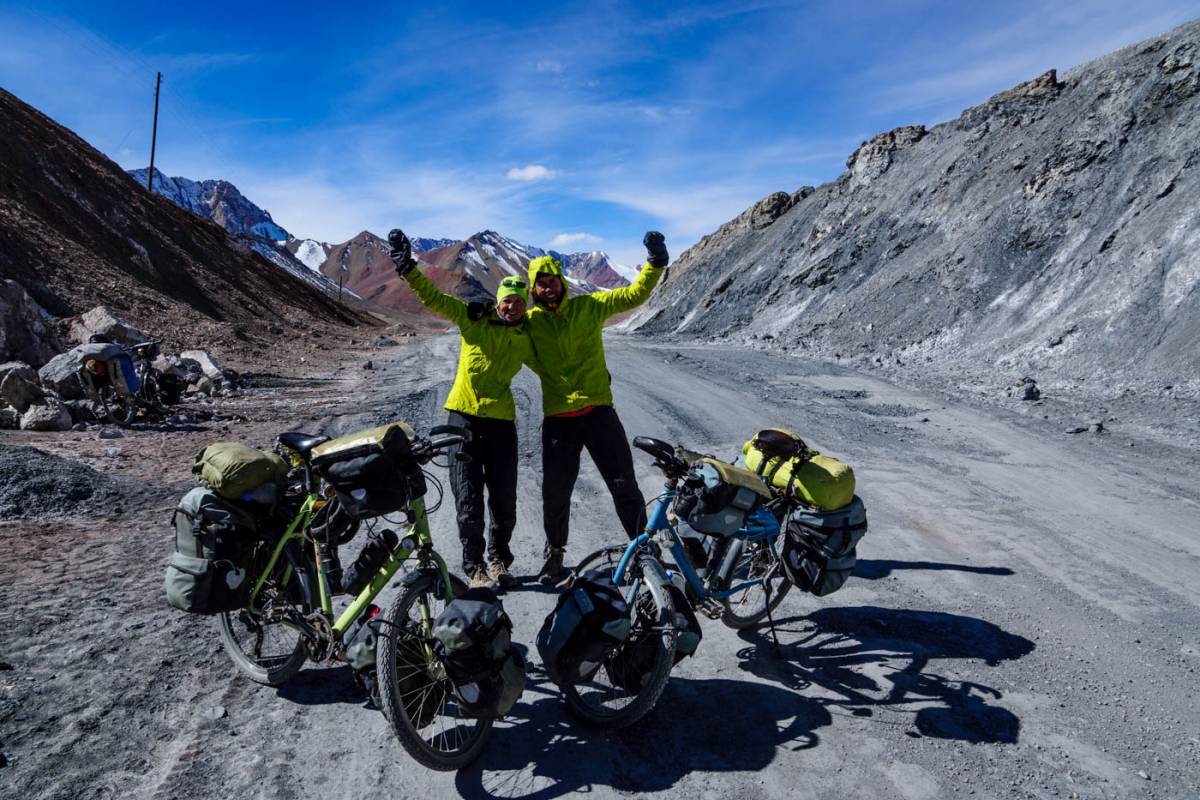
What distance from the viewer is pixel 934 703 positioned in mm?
3344

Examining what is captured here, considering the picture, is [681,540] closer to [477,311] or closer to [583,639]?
[583,639]

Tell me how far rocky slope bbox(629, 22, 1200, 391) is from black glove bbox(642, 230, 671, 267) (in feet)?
35.3

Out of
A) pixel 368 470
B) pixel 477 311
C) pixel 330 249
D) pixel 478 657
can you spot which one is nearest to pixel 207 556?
pixel 368 470

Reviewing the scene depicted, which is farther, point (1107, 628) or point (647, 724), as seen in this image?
point (1107, 628)

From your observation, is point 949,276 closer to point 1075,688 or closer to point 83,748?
point 1075,688

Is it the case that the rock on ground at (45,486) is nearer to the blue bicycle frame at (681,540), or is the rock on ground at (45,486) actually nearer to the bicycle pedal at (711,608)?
the blue bicycle frame at (681,540)

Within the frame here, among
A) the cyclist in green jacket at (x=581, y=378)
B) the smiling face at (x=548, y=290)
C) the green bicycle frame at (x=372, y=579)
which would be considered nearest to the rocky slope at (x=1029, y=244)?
the cyclist in green jacket at (x=581, y=378)

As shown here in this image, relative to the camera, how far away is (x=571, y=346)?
4.41 metres

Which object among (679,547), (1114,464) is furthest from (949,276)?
(679,547)

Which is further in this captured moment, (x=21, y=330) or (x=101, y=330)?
(x=101, y=330)

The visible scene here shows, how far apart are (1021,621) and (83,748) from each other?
5048 millimetres

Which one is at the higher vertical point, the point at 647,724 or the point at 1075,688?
the point at 1075,688

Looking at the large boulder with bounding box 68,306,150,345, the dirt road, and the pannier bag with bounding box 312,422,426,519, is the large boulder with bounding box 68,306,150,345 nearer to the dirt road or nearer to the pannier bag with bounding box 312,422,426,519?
the dirt road

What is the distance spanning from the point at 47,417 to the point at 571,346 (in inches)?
311
